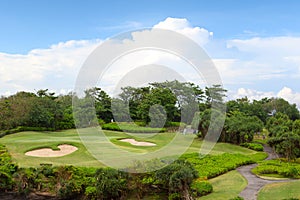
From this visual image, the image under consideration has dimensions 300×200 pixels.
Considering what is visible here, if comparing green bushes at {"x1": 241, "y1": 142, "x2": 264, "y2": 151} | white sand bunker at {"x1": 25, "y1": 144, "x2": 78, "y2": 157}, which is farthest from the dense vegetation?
white sand bunker at {"x1": 25, "y1": 144, "x2": 78, "y2": 157}

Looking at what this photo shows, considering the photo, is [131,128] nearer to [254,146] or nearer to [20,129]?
[254,146]

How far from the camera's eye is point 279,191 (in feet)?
58.1

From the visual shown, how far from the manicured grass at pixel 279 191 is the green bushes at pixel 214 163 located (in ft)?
14.5

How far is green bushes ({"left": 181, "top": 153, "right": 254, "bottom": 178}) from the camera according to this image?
22962 mm

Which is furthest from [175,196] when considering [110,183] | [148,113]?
[148,113]

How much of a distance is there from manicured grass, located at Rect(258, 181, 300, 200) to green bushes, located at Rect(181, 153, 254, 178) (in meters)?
4.42

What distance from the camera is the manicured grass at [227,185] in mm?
17312

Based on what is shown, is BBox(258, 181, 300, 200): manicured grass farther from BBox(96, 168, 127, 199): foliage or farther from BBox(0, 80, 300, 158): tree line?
BBox(0, 80, 300, 158): tree line

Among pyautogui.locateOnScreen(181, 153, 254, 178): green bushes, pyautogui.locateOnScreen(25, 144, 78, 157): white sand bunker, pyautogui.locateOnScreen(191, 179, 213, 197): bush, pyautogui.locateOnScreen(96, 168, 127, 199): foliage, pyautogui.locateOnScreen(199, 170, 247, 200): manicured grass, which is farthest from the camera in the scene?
pyautogui.locateOnScreen(25, 144, 78, 157): white sand bunker

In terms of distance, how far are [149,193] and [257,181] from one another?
7.54m

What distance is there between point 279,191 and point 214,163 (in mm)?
8142

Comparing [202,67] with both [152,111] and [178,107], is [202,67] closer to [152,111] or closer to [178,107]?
[152,111]

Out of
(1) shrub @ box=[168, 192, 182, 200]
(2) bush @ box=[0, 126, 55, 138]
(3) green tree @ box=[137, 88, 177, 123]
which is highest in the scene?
(3) green tree @ box=[137, 88, 177, 123]

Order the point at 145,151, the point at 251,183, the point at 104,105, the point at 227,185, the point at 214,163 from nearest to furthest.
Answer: the point at 227,185
the point at 251,183
the point at 214,163
the point at 145,151
the point at 104,105
